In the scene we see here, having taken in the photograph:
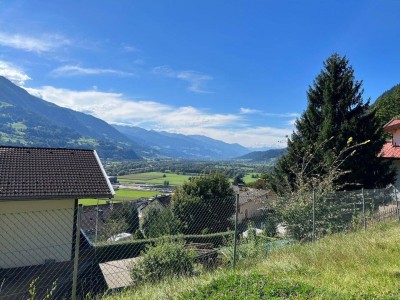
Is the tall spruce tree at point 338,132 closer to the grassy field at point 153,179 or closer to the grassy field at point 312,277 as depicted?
the grassy field at point 312,277

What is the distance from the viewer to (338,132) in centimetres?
1605

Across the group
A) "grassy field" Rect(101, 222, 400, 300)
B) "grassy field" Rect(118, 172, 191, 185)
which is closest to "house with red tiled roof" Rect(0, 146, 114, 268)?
"grassy field" Rect(101, 222, 400, 300)

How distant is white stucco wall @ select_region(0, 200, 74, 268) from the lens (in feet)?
Answer: 28.8

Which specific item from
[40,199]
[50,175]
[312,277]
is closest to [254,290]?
[312,277]

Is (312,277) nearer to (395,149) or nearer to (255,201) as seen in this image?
(255,201)

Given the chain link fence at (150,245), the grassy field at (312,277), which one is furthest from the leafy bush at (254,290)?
the chain link fence at (150,245)

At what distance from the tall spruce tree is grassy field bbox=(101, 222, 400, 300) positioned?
28.0 ft

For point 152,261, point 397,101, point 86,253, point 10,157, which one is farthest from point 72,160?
point 397,101

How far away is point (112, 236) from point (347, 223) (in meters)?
20.4

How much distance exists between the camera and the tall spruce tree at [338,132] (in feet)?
51.4

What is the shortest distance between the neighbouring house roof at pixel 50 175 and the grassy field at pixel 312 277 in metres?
6.07

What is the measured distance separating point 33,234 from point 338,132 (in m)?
14.0

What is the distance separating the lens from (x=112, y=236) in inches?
1001

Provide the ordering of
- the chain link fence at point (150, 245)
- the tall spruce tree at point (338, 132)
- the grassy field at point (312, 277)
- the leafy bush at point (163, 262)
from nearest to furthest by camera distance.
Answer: the grassy field at point (312, 277), the leafy bush at point (163, 262), the chain link fence at point (150, 245), the tall spruce tree at point (338, 132)
